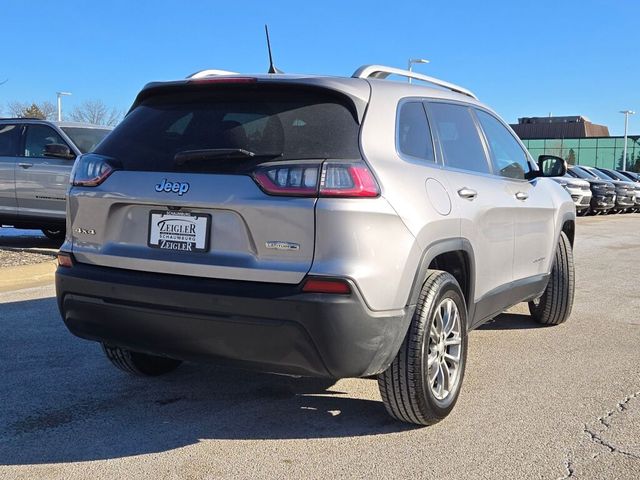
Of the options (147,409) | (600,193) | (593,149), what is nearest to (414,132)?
(147,409)

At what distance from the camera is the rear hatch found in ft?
10.3

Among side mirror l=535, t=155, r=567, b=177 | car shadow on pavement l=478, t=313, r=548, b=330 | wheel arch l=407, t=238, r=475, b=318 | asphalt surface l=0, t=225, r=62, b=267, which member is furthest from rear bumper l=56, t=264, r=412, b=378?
asphalt surface l=0, t=225, r=62, b=267

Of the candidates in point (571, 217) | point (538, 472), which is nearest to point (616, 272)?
point (571, 217)

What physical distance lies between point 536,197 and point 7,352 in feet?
13.5

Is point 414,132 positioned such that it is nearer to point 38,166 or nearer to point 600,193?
point 38,166

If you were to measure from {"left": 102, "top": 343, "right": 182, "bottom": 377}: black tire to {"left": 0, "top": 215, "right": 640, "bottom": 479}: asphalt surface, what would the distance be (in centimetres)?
6

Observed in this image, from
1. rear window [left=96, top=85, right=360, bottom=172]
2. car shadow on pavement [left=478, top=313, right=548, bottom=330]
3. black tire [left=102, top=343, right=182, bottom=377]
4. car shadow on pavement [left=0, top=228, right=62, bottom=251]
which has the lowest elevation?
car shadow on pavement [left=0, top=228, right=62, bottom=251]

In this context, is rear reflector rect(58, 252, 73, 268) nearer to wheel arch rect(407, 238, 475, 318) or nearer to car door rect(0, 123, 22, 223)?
wheel arch rect(407, 238, 475, 318)

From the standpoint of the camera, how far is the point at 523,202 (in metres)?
5.01

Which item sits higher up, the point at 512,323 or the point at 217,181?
the point at 217,181

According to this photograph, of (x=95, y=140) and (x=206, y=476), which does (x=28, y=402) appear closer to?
(x=206, y=476)

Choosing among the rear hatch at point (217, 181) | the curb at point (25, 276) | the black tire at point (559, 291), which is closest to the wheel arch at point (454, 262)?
the rear hatch at point (217, 181)

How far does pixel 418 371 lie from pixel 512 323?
313cm

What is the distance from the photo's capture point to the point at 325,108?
335cm
